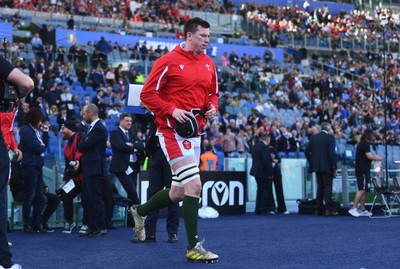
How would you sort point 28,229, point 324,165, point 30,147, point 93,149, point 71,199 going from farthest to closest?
point 324,165 → point 71,199 → point 28,229 → point 30,147 → point 93,149

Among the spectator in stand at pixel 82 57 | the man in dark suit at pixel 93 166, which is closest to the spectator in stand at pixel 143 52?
the spectator in stand at pixel 82 57

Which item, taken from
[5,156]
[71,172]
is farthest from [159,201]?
[71,172]

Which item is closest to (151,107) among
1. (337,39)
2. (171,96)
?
(171,96)

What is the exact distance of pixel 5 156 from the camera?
5910mm

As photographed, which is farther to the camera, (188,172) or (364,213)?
(364,213)

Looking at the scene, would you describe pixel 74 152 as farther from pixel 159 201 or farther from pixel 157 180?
pixel 159 201

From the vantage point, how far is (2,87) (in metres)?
5.70

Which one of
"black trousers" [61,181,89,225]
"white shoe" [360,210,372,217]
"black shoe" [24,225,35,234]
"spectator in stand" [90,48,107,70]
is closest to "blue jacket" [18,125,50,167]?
"black trousers" [61,181,89,225]

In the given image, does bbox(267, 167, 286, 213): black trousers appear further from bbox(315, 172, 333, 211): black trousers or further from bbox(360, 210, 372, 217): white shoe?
bbox(360, 210, 372, 217): white shoe

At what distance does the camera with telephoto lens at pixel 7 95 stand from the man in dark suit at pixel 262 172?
493 inches

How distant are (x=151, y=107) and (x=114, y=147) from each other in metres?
5.29

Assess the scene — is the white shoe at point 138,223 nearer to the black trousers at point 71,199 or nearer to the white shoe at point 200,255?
the white shoe at point 200,255

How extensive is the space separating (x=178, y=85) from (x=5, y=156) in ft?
6.79

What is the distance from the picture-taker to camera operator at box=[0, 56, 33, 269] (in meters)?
5.66
